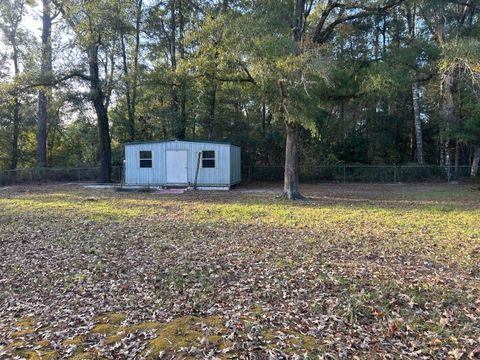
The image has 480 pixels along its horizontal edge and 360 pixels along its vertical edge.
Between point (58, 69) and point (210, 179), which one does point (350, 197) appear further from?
point (58, 69)

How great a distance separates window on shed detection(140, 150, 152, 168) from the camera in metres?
17.6

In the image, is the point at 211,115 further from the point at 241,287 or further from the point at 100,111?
the point at 241,287

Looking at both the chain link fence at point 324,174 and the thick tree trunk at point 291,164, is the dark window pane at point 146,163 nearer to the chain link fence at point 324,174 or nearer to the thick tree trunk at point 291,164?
the chain link fence at point 324,174

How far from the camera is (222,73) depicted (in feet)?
41.6

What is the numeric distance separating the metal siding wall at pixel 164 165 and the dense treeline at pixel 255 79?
2.57m

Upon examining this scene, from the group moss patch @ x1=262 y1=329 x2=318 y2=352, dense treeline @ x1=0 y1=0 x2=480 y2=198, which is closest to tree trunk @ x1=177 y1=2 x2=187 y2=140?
dense treeline @ x1=0 y1=0 x2=480 y2=198

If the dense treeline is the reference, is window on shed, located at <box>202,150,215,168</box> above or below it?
below

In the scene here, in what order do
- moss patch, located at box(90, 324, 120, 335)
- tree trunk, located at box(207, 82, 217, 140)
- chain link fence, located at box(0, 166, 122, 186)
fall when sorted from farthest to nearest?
tree trunk, located at box(207, 82, 217, 140)
chain link fence, located at box(0, 166, 122, 186)
moss patch, located at box(90, 324, 120, 335)

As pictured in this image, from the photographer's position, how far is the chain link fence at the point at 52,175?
64.0 ft

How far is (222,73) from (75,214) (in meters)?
6.39

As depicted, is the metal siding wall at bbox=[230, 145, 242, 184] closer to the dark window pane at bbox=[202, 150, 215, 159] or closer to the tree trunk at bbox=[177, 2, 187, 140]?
the dark window pane at bbox=[202, 150, 215, 159]

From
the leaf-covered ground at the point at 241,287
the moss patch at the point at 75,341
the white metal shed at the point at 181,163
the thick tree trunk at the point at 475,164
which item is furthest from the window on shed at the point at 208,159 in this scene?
the moss patch at the point at 75,341

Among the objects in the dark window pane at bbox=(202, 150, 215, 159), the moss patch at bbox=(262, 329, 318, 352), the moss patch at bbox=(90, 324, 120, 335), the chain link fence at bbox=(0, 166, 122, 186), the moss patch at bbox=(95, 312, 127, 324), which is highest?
the dark window pane at bbox=(202, 150, 215, 159)

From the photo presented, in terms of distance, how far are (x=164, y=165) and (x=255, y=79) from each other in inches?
296
